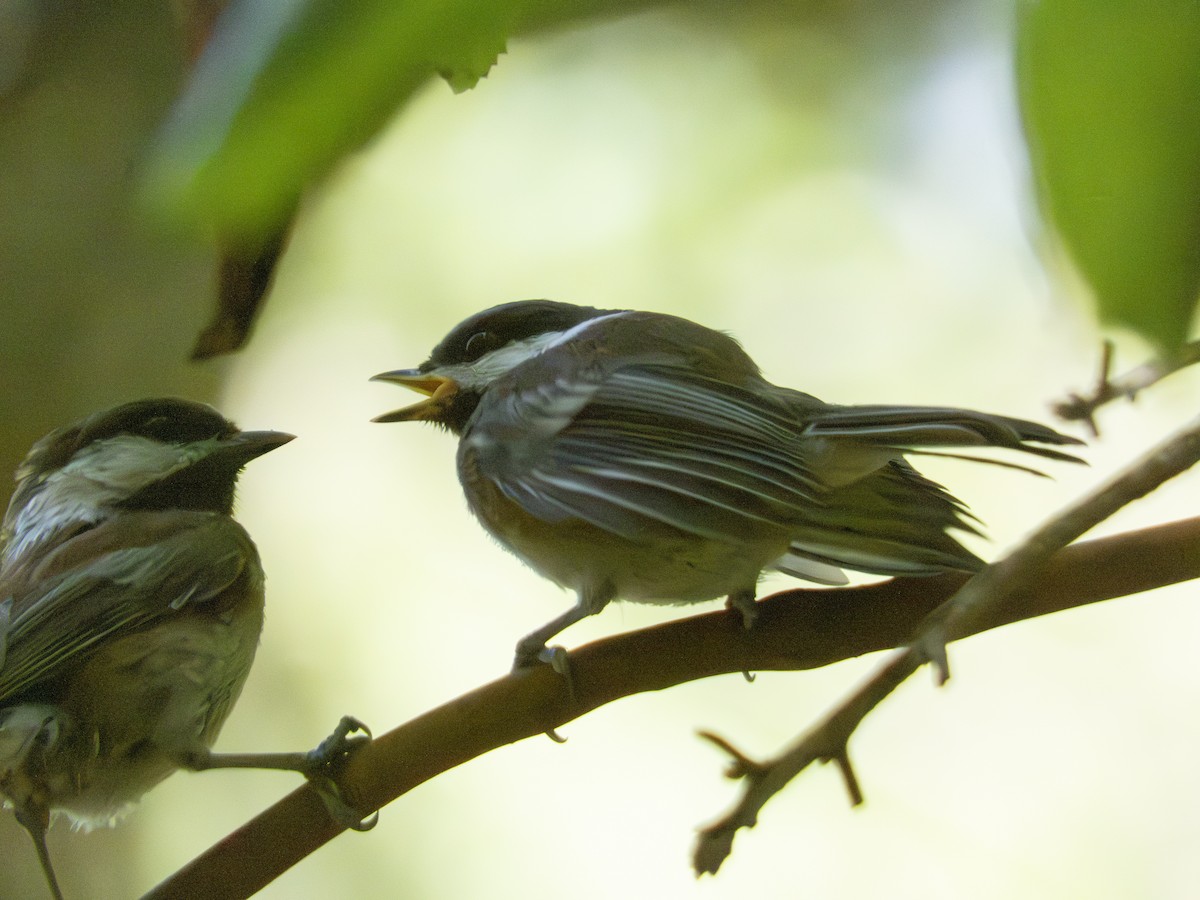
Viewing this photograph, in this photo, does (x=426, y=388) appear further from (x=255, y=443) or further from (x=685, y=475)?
(x=685, y=475)

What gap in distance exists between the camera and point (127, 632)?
4.42 feet

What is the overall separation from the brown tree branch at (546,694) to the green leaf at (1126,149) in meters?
0.51

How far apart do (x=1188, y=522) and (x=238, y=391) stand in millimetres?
1608

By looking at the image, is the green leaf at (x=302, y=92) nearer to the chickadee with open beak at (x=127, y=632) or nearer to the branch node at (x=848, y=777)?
the branch node at (x=848, y=777)

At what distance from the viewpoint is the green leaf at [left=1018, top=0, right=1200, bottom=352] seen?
17.4 inches

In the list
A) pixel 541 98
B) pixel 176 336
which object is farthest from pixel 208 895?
pixel 176 336

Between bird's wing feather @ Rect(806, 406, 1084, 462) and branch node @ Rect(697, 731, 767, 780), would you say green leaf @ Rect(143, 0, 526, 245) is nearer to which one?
branch node @ Rect(697, 731, 767, 780)

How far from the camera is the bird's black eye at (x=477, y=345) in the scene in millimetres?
1497

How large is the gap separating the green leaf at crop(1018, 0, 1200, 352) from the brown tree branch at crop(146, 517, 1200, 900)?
0.51 meters

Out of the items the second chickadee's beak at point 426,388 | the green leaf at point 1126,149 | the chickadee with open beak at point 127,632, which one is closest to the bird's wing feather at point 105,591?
the chickadee with open beak at point 127,632

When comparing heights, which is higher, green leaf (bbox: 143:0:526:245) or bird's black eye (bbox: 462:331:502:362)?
green leaf (bbox: 143:0:526:245)

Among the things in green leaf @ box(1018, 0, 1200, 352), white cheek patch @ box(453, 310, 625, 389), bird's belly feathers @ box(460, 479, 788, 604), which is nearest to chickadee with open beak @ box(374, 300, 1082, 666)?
bird's belly feathers @ box(460, 479, 788, 604)

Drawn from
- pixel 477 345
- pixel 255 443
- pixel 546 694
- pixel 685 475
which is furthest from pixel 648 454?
pixel 255 443

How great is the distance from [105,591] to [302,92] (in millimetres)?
1097
